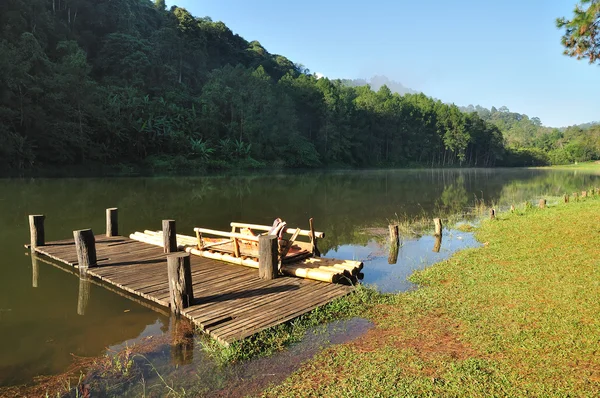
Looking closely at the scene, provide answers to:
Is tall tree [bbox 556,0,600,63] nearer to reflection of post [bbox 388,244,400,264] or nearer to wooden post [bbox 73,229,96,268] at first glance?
reflection of post [bbox 388,244,400,264]

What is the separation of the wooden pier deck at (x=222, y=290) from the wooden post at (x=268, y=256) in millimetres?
182

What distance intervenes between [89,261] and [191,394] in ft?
18.8

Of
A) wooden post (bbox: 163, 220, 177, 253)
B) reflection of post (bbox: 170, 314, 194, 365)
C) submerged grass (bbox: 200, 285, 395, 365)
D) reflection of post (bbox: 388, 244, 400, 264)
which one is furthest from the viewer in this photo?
reflection of post (bbox: 388, 244, 400, 264)

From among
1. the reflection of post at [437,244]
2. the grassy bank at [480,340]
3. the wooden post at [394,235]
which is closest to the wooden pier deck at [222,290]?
the grassy bank at [480,340]

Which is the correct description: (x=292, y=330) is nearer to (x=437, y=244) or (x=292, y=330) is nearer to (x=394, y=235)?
(x=394, y=235)

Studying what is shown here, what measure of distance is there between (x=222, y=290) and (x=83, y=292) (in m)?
3.08

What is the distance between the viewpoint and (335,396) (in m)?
3.71

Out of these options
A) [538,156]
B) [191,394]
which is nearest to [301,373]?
[191,394]

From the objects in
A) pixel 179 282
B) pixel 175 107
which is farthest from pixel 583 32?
pixel 175 107

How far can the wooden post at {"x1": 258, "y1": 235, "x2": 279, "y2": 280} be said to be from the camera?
7191 mm

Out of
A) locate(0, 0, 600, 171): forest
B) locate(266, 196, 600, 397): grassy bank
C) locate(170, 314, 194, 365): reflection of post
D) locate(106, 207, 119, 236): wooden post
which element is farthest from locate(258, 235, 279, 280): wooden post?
locate(0, 0, 600, 171): forest

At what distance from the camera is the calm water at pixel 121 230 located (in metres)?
5.62

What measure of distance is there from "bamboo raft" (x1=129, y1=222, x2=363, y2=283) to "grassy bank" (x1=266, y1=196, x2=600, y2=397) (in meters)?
Result: 1.33

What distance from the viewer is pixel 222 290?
6.77 meters
